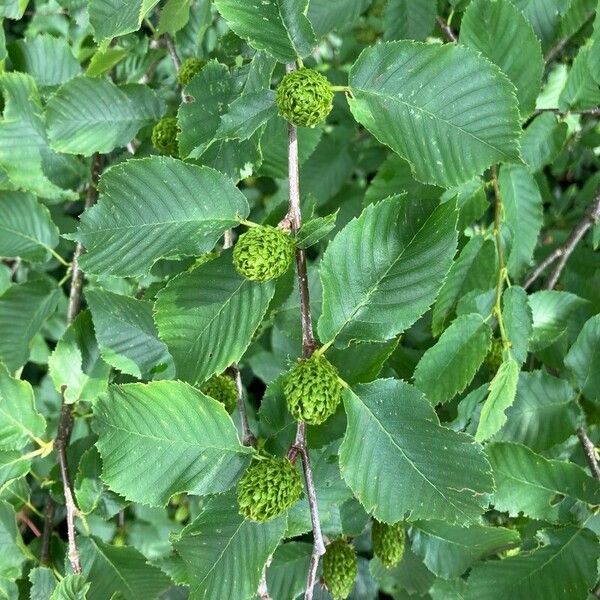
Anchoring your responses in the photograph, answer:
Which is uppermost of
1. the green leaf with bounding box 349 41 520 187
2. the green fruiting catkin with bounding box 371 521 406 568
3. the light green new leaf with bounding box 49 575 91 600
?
the green leaf with bounding box 349 41 520 187

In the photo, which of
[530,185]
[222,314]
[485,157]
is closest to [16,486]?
[222,314]

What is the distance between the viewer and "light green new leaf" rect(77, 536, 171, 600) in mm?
1365

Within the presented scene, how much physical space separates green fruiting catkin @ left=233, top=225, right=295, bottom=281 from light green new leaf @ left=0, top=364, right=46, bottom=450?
69 cm

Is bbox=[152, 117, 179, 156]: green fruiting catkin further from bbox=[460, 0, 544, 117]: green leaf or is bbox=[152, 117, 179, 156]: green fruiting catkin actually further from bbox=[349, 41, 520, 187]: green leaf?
bbox=[460, 0, 544, 117]: green leaf

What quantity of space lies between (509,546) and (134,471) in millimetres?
873

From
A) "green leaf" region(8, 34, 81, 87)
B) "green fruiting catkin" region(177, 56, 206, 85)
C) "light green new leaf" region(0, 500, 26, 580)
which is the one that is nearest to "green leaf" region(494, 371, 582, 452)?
"green fruiting catkin" region(177, 56, 206, 85)

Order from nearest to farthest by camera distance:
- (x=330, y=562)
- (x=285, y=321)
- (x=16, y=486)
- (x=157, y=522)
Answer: (x=330, y=562), (x=285, y=321), (x=16, y=486), (x=157, y=522)

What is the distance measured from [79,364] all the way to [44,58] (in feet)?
2.75

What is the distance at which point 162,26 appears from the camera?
1294 mm

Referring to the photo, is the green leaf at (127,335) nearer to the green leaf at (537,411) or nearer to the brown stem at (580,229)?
the green leaf at (537,411)

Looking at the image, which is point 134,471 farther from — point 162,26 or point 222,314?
point 162,26

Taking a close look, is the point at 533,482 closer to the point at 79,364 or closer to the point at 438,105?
the point at 438,105

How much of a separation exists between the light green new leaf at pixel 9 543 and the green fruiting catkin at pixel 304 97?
3.47 ft

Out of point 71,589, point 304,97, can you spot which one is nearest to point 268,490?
point 71,589
